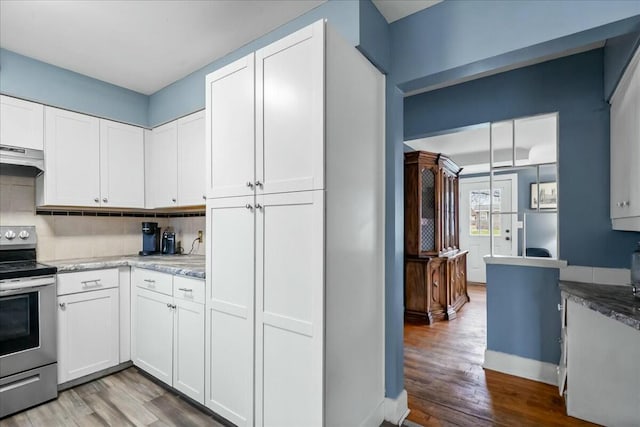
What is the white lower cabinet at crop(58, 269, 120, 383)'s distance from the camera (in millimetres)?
2324

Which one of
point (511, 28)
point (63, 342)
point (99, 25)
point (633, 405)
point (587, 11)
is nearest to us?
point (587, 11)

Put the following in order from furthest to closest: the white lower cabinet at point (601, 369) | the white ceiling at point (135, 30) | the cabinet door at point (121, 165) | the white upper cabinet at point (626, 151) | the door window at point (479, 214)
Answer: the door window at point (479, 214)
the cabinet door at point (121, 165)
the white ceiling at point (135, 30)
the white lower cabinet at point (601, 369)
the white upper cabinet at point (626, 151)

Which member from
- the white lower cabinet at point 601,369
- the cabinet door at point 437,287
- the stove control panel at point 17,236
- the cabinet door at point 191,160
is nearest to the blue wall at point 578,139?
the white lower cabinet at point 601,369

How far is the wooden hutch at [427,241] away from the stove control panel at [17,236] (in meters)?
3.80

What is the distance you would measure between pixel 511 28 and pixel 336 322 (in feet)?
5.85

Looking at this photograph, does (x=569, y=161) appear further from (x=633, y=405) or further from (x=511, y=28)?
(x=633, y=405)

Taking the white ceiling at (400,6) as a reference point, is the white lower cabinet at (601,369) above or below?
below

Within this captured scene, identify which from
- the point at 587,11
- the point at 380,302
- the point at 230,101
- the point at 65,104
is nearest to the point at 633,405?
the point at 380,302

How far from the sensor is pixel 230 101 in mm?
1879

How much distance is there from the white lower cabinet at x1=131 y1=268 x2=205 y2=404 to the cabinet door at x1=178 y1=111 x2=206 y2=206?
72 cm

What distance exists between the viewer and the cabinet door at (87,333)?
7.63 feet

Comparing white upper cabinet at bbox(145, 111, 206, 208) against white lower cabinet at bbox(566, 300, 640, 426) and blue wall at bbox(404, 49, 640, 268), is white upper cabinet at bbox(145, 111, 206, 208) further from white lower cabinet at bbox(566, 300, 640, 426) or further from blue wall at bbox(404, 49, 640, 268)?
white lower cabinet at bbox(566, 300, 640, 426)

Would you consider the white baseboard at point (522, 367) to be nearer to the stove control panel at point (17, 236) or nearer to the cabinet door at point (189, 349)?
the cabinet door at point (189, 349)

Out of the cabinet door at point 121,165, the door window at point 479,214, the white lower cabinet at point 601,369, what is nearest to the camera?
the white lower cabinet at point 601,369
